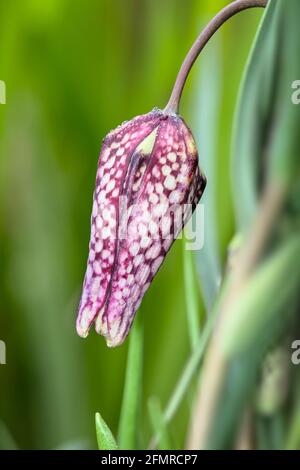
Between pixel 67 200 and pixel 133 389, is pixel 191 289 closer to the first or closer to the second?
pixel 133 389

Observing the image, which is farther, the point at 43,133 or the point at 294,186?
the point at 43,133

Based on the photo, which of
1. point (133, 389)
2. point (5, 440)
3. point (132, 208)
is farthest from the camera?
point (5, 440)

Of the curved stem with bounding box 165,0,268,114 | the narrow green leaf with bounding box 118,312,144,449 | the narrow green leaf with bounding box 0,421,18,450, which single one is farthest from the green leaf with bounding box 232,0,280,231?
the narrow green leaf with bounding box 0,421,18,450

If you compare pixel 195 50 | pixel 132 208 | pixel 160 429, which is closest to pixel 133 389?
pixel 160 429

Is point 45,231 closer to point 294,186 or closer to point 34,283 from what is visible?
point 34,283

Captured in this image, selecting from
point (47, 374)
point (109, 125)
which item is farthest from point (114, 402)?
point (109, 125)

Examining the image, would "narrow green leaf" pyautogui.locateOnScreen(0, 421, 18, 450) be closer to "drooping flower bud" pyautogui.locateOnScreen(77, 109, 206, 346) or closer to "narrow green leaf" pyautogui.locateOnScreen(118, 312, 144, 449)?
"narrow green leaf" pyautogui.locateOnScreen(118, 312, 144, 449)
